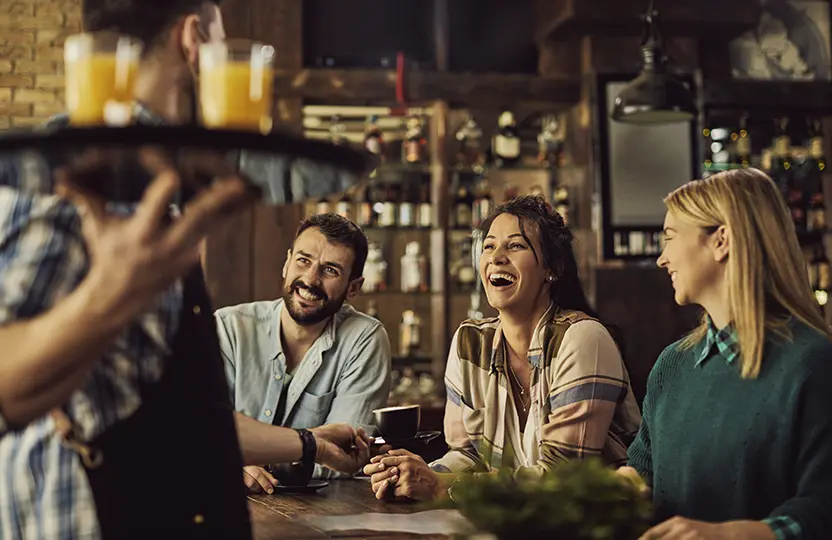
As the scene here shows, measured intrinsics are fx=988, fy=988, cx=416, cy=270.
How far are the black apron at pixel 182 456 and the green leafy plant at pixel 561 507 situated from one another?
289 mm

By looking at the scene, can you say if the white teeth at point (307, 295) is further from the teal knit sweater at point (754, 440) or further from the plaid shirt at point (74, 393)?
the plaid shirt at point (74, 393)

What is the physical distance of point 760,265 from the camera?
5.83ft

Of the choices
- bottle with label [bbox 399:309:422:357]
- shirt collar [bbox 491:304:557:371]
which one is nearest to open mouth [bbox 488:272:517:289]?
shirt collar [bbox 491:304:557:371]

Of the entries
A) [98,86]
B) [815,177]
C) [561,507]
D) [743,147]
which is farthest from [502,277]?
[815,177]

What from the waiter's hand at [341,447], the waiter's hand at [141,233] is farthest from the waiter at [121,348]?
the waiter's hand at [341,447]

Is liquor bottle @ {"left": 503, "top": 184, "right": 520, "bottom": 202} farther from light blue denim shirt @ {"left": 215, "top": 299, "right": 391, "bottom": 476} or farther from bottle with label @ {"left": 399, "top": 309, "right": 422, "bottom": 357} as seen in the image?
light blue denim shirt @ {"left": 215, "top": 299, "right": 391, "bottom": 476}

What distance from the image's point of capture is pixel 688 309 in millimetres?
5637

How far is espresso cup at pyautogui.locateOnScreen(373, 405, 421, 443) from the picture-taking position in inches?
91.7

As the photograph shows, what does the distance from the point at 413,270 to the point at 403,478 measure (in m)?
Answer: 3.35

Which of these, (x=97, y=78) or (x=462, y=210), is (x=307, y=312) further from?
(x=462, y=210)

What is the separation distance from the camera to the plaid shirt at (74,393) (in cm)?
108

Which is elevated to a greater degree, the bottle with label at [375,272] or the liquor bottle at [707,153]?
the liquor bottle at [707,153]

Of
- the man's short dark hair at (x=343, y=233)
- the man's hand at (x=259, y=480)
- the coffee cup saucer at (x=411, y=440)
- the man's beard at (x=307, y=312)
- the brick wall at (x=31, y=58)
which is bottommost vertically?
the man's hand at (x=259, y=480)

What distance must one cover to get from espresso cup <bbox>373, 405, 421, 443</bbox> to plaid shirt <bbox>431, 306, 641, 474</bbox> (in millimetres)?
198
